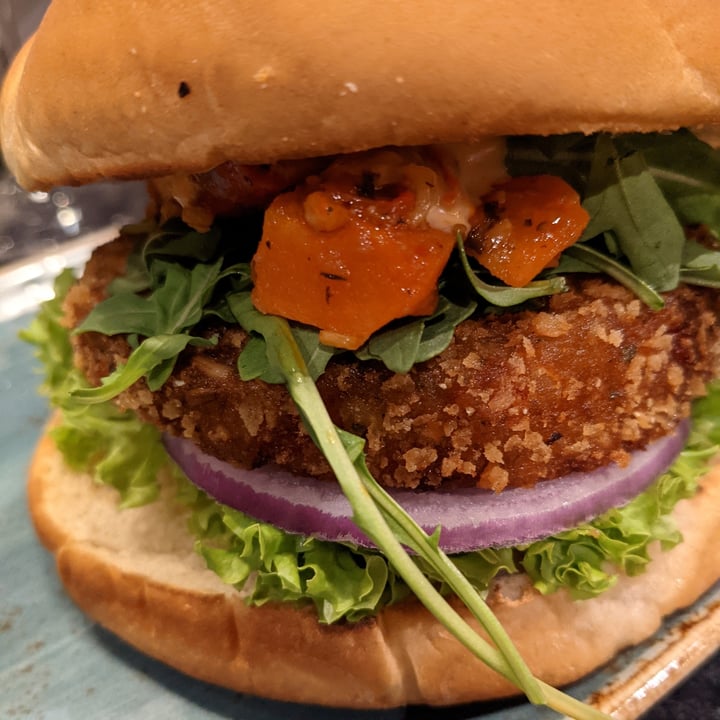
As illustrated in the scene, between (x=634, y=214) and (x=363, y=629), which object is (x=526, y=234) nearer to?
(x=634, y=214)

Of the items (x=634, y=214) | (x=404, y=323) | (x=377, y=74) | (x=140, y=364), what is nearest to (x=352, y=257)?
(x=404, y=323)

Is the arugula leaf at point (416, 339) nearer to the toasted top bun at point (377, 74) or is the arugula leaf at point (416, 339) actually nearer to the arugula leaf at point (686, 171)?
the toasted top bun at point (377, 74)

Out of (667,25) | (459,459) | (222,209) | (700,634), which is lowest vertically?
(700,634)

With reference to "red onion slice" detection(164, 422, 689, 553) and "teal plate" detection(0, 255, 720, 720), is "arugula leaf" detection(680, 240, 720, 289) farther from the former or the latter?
"teal plate" detection(0, 255, 720, 720)

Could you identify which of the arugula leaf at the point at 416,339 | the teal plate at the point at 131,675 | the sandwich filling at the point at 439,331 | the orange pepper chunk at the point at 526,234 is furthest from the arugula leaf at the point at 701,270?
the teal plate at the point at 131,675

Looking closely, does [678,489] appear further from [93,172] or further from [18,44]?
Answer: [18,44]

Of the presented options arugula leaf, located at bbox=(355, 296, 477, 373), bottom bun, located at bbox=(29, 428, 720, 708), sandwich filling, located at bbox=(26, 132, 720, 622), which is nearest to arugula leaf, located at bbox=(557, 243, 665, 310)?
sandwich filling, located at bbox=(26, 132, 720, 622)

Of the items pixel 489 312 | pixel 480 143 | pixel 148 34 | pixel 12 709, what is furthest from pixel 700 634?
pixel 148 34
